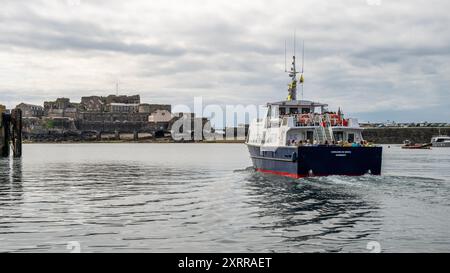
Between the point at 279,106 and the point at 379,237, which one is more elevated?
the point at 279,106

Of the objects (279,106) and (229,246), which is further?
(279,106)

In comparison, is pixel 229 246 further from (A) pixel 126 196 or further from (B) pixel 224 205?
(A) pixel 126 196

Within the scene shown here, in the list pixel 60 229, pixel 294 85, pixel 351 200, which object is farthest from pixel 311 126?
pixel 60 229

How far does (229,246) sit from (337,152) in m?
25.3

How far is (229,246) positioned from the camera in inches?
840

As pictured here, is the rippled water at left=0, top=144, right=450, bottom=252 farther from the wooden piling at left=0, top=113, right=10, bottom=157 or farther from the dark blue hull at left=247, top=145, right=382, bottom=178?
the wooden piling at left=0, top=113, right=10, bottom=157

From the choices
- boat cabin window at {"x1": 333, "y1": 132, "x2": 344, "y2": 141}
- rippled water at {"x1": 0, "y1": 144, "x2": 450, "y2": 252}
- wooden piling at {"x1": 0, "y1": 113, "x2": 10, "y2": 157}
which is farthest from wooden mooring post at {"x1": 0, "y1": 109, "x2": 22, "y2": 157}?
boat cabin window at {"x1": 333, "y1": 132, "x2": 344, "y2": 141}

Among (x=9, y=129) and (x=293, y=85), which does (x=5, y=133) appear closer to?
(x=9, y=129)

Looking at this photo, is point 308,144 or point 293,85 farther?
point 293,85

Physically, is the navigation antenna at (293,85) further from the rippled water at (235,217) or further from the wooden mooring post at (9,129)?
the wooden mooring post at (9,129)

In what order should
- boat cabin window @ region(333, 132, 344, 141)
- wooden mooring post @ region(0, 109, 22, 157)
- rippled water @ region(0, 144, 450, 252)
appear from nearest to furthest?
rippled water @ region(0, 144, 450, 252)
boat cabin window @ region(333, 132, 344, 141)
wooden mooring post @ region(0, 109, 22, 157)

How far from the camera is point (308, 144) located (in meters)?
47.3

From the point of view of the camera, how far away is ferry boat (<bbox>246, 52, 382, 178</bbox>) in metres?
45.2

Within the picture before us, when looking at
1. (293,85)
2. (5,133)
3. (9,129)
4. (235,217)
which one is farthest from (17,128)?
(235,217)
